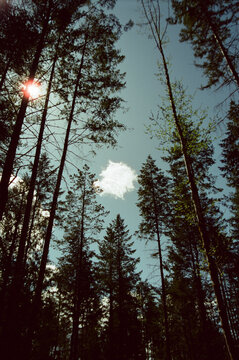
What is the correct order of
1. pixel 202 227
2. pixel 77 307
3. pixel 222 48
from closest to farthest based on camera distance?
pixel 202 227 < pixel 222 48 < pixel 77 307

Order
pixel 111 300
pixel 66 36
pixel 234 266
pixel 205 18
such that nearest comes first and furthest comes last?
pixel 66 36, pixel 205 18, pixel 234 266, pixel 111 300

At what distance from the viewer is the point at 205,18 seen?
9.24m

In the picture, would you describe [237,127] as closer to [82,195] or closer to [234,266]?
[234,266]

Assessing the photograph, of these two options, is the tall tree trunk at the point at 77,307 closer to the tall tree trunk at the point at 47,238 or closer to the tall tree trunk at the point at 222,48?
the tall tree trunk at the point at 47,238

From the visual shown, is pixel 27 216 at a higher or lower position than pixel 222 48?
lower

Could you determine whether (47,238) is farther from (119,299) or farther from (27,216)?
(119,299)

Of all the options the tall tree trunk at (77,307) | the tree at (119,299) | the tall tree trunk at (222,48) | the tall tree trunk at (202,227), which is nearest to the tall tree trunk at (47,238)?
the tall tree trunk at (202,227)

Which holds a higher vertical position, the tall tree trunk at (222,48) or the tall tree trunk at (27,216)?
the tall tree trunk at (222,48)

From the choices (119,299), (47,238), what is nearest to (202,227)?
(47,238)

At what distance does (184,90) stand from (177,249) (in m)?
13.6

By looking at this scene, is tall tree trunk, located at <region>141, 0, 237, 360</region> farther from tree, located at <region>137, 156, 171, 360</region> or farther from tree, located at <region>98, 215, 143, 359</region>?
tree, located at <region>98, 215, 143, 359</region>

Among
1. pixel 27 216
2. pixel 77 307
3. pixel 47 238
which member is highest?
pixel 27 216

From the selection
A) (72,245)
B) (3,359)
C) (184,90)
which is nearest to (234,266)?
(72,245)

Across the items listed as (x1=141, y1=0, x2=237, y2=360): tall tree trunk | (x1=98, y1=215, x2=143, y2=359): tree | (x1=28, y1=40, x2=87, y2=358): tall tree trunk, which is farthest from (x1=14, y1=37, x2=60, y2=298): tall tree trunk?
(x1=98, y1=215, x2=143, y2=359): tree
